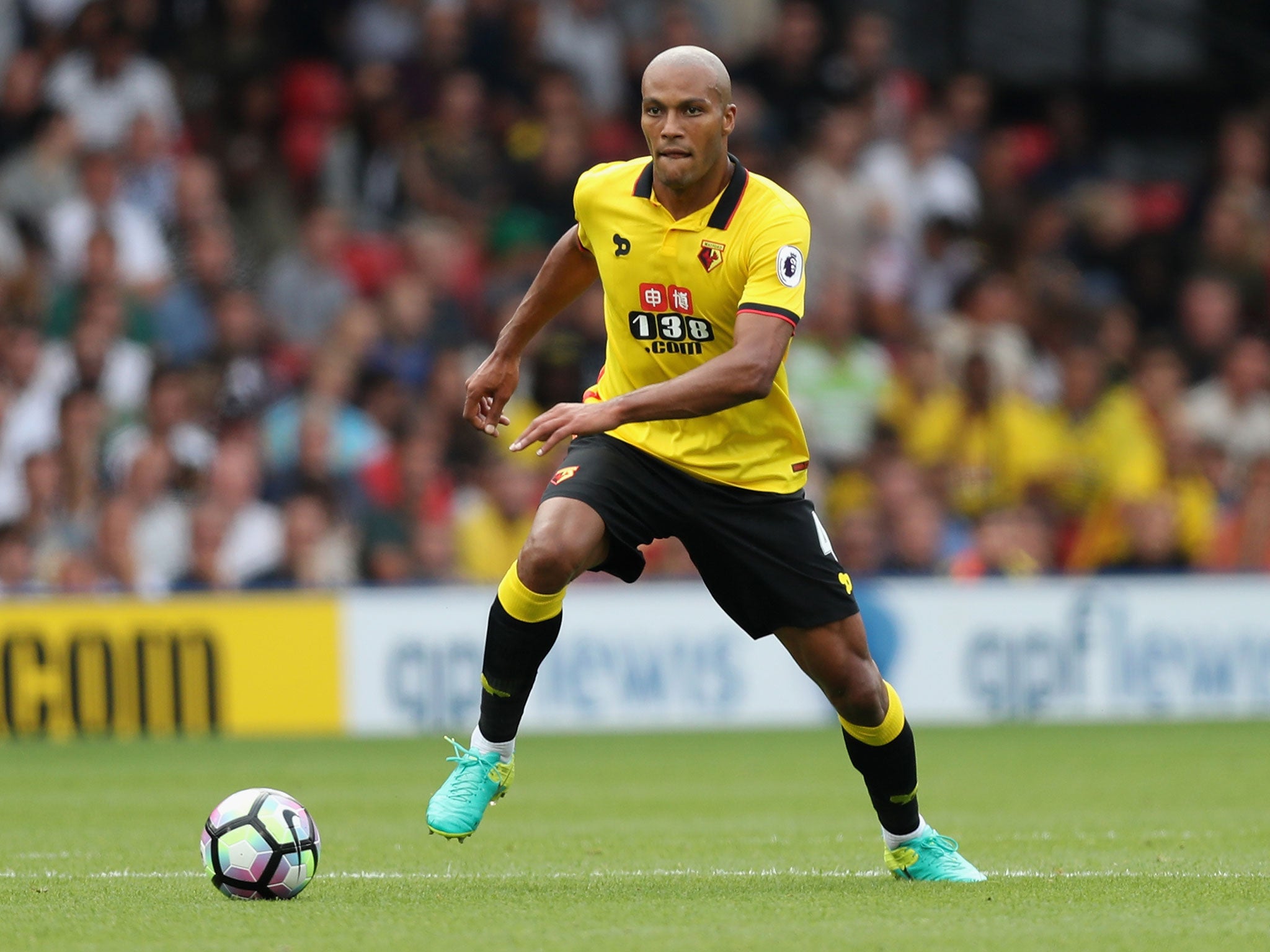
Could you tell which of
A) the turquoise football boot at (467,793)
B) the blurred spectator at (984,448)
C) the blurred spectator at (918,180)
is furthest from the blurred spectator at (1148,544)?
the turquoise football boot at (467,793)

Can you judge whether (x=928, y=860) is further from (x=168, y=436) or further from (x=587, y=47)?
(x=587, y=47)

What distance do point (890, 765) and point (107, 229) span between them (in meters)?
9.85

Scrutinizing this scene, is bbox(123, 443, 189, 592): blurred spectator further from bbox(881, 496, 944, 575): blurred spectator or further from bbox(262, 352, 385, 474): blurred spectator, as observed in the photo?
bbox(881, 496, 944, 575): blurred spectator

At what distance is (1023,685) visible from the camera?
44.1ft

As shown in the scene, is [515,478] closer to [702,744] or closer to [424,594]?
[424,594]

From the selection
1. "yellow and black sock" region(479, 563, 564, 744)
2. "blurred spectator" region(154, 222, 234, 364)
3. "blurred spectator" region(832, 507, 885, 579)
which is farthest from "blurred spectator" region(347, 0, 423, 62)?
"yellow and black sock" region(479, 563, 564, 744)

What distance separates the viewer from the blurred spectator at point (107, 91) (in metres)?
15.3

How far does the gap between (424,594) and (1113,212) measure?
7259mm

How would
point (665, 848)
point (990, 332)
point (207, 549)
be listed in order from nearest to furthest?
1. point (665, 848)
2. point (207, 549)
3. point (990, 332)

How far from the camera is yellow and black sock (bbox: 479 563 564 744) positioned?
5922mm

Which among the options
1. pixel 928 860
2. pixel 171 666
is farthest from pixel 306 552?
pixel 928 860

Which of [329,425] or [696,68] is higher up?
[696,68]

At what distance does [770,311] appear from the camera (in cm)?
579

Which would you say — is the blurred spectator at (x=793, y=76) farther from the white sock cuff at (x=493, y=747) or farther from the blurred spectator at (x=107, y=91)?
the white sock cuff at (x=493, y=747)
